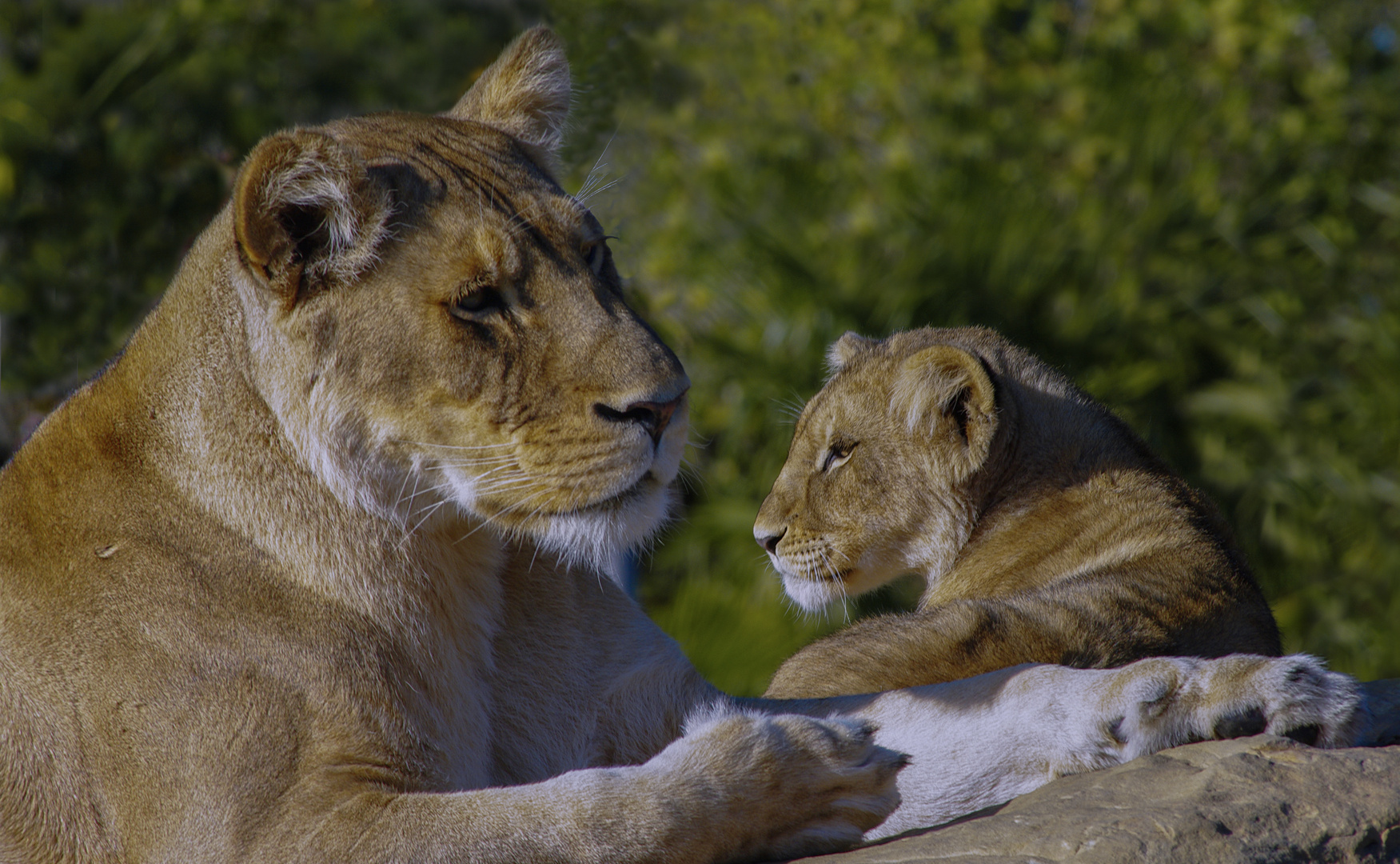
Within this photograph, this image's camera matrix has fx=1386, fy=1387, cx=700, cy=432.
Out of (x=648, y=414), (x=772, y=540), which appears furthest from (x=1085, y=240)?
(x=648, y=414)

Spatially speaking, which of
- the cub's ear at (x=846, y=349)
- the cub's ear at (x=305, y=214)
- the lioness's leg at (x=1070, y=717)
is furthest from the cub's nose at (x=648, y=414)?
the cub's ear at (x=846, y=349)

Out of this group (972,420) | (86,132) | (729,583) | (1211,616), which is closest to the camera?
(1211,616)

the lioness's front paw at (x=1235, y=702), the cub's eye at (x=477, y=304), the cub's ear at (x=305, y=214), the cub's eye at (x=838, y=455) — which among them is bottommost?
the cub's eye at (x=838, y=455)

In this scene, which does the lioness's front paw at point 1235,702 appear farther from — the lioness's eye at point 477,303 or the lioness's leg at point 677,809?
the lioness's eye at point 477,303

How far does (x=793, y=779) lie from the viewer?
2.73 m

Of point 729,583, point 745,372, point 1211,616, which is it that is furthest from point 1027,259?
point 1211,616

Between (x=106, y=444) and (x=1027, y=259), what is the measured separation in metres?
6.40

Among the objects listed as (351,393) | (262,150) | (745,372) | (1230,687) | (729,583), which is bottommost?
(729,583)

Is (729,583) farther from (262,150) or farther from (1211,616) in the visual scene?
(262,150)

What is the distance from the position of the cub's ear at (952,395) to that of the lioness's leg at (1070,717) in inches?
61.2

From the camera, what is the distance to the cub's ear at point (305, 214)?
2.79m

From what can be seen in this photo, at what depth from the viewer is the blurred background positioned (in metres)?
6.57

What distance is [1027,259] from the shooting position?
8.40 m

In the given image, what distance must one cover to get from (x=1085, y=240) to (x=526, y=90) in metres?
5.64
